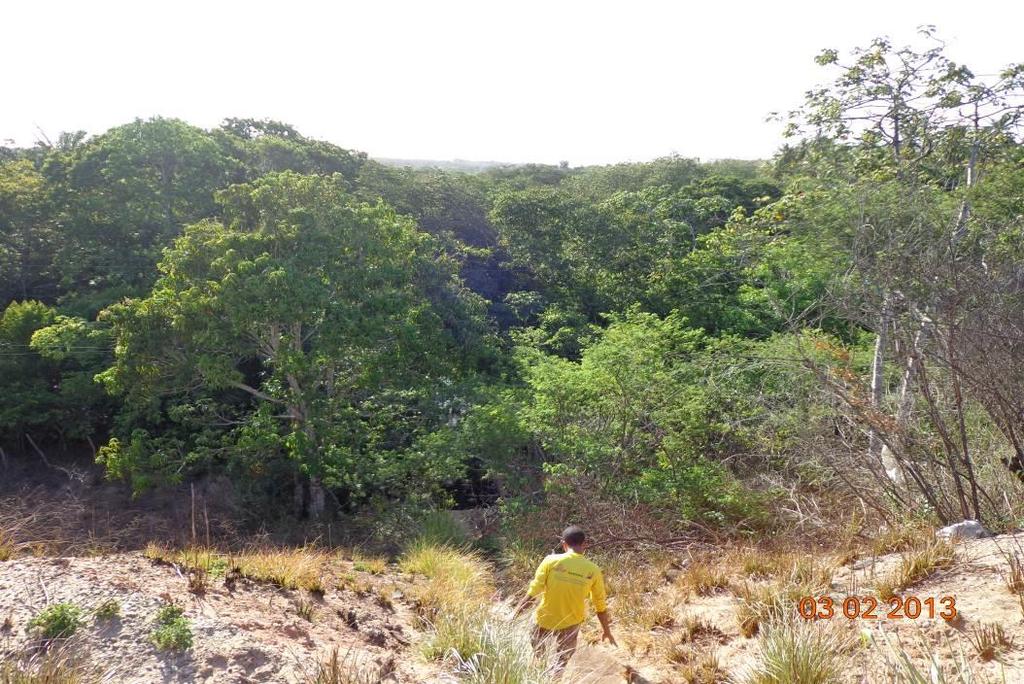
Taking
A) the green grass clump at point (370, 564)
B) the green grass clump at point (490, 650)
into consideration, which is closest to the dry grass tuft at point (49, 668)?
the green grass clump at point (490, 650)

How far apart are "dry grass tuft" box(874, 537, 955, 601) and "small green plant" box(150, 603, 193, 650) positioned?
4.99 meters

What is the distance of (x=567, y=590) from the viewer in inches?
203

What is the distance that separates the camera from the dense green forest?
24.0 feet

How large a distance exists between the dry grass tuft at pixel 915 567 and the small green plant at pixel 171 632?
16.4 feet

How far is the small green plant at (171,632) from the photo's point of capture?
4.83m

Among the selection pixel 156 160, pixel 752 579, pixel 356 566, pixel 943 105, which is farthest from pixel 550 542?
pixel 156 160

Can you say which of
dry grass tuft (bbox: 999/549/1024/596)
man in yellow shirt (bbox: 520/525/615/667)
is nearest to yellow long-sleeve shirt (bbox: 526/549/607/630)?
man in yellow shirt (bbox: 520/525/615/667)

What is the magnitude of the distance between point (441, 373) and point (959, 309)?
10.2 meters

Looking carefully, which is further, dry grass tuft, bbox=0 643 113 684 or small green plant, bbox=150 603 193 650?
small green plant, bbox=150 603 193 650

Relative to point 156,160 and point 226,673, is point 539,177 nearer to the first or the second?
point 156,160

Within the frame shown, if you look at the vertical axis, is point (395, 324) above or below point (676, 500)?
above

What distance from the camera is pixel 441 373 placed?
1493cm

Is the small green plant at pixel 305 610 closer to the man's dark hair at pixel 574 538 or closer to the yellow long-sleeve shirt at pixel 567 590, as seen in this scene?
the yellow long-sleeve shirt at pixel 567 590

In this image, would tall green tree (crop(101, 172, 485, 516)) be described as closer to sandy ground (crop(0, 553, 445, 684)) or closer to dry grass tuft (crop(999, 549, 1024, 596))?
sandy ground (crop(0, 553, 445, 684))
